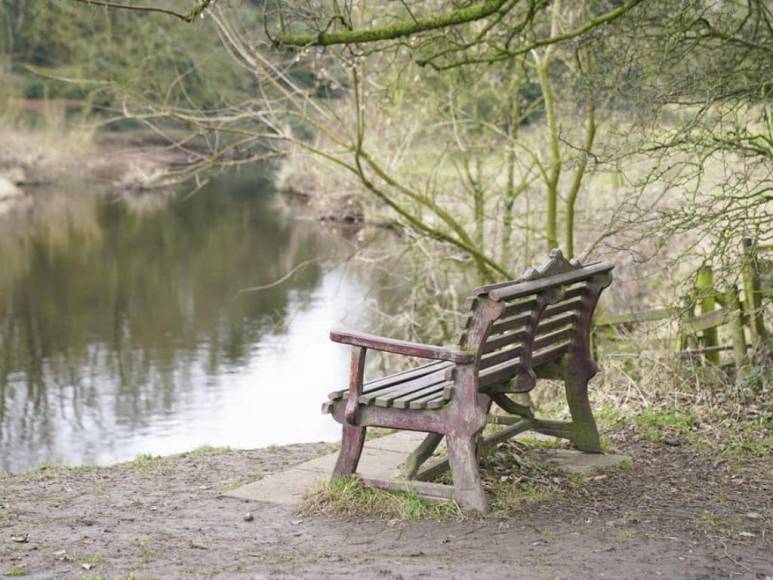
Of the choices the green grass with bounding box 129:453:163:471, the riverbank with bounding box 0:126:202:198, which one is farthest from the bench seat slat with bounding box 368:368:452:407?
the riverbank with bounding box 0:126:202:198

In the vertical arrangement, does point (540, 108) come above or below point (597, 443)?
above

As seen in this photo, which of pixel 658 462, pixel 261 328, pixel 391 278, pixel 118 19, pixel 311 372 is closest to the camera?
pixel 658 462

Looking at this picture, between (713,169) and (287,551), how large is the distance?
11.1 m

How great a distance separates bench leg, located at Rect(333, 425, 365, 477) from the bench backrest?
74cm

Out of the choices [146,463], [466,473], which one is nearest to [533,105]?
[146,463]

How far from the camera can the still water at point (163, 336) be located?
45.5 feet

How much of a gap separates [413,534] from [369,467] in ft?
4.74

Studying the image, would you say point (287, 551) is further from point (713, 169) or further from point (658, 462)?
point (713, 169)

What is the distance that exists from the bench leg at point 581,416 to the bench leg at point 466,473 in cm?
147

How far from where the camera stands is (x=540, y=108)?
15.8 meters

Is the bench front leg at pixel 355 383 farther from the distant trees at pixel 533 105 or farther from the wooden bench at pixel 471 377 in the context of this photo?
the distant trees at pixel 533 105

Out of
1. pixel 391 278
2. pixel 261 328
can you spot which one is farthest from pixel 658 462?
pixel 391 278

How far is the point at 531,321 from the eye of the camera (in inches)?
238

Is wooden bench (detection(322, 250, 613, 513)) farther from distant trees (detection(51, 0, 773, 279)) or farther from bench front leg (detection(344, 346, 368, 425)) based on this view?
distant trees (detection(51, 0, 773, 279))
